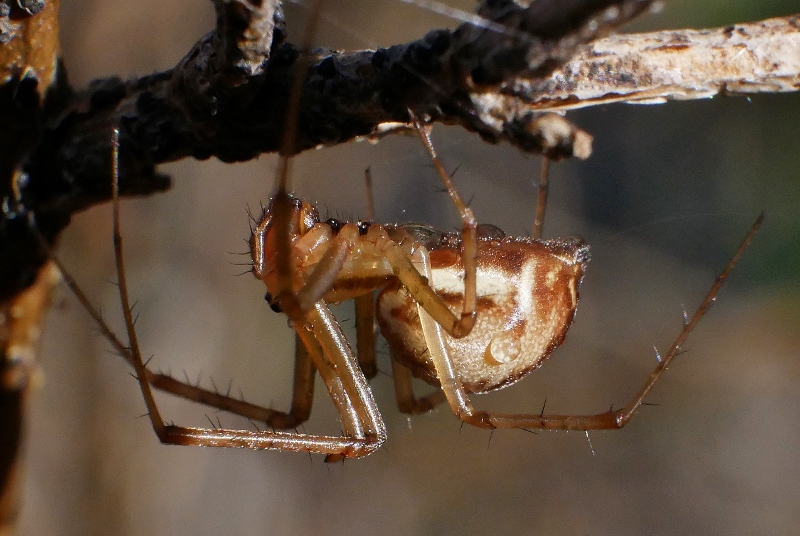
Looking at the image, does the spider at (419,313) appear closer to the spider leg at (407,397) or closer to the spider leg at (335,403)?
the spider leg at (335,403)

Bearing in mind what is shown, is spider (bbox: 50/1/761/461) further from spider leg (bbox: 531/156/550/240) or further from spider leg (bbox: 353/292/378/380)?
spider leg (bbox: 531/156/550/240)

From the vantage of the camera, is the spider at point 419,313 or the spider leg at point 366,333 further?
the spider leg at point 366,333

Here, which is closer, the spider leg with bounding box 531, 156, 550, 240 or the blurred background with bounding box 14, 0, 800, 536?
the spider leg with bounding box 531, 156, 550, 240

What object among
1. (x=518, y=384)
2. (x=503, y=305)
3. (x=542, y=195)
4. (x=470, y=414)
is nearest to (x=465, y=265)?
(x=503, y=305)

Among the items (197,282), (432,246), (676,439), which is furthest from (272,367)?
(432,246)

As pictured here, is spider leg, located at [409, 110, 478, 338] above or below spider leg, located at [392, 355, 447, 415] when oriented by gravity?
above

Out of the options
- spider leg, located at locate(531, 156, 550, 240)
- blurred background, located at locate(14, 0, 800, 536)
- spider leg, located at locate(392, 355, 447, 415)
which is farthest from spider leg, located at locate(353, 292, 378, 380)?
blurred background, located at locate(14, 0, 800, 536)

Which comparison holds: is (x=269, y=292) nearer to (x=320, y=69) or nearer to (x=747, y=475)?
(x=320, y=69)

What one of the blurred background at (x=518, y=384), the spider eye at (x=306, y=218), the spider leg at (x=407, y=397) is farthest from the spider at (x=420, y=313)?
the blurred background at (x=518, y=384)

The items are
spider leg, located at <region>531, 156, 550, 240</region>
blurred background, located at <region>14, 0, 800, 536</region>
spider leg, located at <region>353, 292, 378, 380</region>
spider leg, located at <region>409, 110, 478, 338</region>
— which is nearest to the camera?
spider leg, located at <region>409, 110, 478, 338</region>
